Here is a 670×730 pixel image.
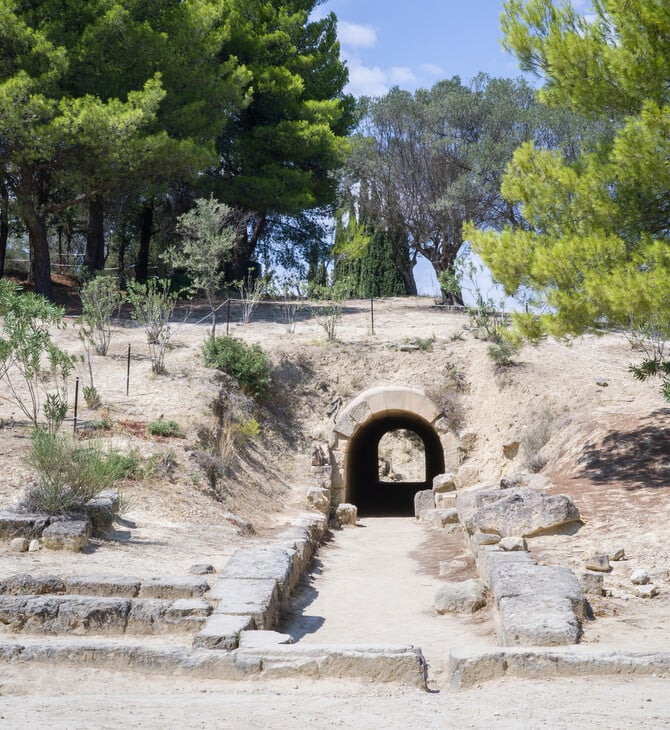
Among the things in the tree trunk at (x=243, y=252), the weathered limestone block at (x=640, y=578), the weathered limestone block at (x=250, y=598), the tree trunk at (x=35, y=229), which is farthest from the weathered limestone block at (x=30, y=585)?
the tree trunk at (x=243, y=252)

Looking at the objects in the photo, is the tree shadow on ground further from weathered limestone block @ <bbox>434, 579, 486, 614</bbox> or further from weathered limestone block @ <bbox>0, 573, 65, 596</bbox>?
weathered limestone block @ <bbox>0, 573, 65, 596</bbox>

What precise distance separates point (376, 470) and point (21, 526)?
55.6ft

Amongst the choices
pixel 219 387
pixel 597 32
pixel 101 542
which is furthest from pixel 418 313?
pixel 101 542

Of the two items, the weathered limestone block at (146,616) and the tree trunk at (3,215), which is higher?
the tree trunk at (3,215)

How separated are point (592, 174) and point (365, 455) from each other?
41.8 feet

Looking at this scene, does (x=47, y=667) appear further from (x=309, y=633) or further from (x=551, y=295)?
(x=551, y=295)

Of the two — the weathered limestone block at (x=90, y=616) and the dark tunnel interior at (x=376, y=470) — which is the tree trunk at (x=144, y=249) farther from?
the weathered limestone block at (x=90, y=616)

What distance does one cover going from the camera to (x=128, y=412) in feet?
45.0

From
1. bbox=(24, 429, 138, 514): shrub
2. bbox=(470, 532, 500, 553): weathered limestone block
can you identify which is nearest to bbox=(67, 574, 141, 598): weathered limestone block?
bbox=(24, 429, 138, 514): shrub

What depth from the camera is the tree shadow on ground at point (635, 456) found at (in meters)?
10.7

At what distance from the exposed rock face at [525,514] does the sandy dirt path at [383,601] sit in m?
0.88

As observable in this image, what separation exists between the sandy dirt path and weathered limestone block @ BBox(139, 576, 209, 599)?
804 mm

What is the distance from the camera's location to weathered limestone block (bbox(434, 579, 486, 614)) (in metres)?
7.51

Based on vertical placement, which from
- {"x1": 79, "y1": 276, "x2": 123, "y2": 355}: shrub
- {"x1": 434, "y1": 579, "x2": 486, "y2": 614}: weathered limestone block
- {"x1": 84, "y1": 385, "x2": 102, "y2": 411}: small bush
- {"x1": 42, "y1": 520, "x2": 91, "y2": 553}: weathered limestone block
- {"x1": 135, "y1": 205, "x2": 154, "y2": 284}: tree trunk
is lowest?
{"x1": 434, "y1": 579, "x2": 486, "y2": 614}: weathered limestone block
